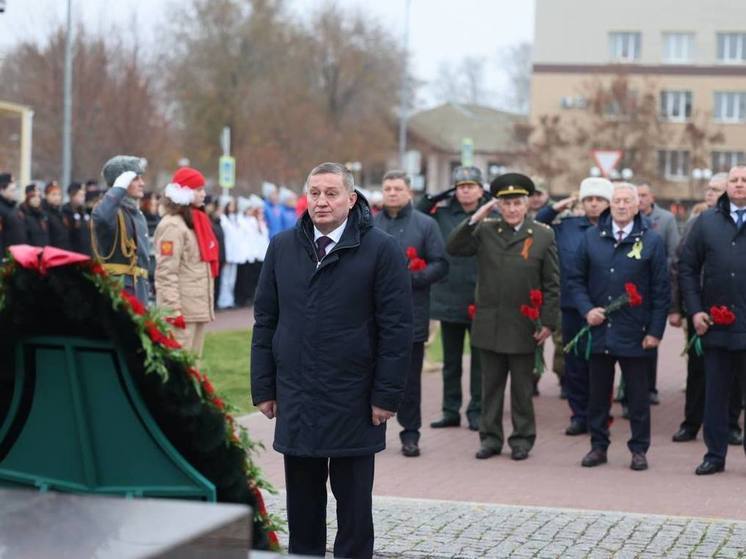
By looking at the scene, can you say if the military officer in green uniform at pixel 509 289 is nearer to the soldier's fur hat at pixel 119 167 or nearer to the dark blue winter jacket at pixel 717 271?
the dark blue winter jacket at pixel 717 271

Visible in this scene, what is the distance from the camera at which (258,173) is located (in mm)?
62531

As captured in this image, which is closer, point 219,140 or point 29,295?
point 29,295

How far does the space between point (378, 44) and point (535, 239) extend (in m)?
71.5

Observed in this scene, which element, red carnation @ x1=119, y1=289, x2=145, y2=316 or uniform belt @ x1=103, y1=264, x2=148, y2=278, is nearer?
red carnation @ x1=119, y1=289, x2=145, y2=316

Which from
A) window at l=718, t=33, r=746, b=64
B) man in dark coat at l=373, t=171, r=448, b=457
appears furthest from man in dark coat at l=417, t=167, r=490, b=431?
window at l=718, t=33, r=746, b=64

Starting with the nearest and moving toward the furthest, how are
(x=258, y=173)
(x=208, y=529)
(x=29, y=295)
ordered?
(x=208, y=529), (x=29, y=295), (x=258, y=173)

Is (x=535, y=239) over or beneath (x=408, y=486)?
over

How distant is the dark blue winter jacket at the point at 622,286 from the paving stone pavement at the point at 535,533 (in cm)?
202

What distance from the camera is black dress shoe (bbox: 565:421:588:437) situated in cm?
1202

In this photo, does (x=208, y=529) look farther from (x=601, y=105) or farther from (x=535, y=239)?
(x=601, y=105)

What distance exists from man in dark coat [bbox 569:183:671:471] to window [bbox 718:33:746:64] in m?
66.0

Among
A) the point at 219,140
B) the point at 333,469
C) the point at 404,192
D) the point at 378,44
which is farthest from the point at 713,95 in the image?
the point at 333,469

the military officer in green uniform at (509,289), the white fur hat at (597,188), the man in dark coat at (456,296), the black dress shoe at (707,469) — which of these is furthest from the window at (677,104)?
the black dress shoe at (707,469)

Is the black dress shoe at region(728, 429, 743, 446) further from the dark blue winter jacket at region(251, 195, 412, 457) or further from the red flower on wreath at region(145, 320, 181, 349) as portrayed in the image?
the red flower on wreath at region(145, 320, 181, 349)
